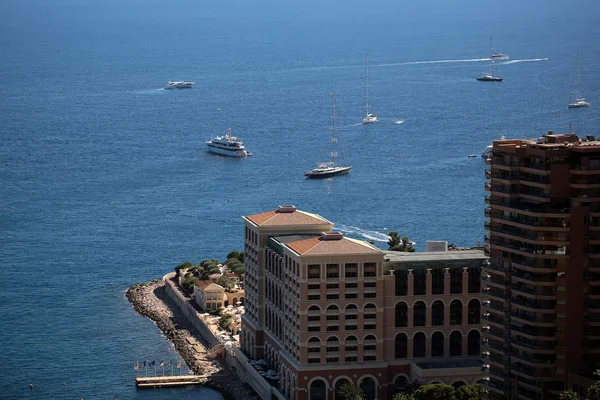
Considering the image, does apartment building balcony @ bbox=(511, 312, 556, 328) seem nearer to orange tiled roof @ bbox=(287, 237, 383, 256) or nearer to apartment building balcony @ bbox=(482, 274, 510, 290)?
apartment building balcony @ bbox=(482, 274, 510, 290)

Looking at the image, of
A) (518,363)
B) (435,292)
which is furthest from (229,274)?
(518,363)

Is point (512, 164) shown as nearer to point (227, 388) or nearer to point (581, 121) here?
point (227, 388)

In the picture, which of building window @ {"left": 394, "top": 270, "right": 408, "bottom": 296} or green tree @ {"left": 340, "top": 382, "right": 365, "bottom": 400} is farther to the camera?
building window @ {"left": 394, "top": 270, "right": 408, "bottom": 296}

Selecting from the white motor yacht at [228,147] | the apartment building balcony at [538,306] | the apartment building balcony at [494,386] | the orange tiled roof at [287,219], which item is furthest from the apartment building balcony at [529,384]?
the white motor yacht at [228,147]

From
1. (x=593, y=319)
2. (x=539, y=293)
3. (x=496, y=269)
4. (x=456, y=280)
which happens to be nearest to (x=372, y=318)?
(x=456, y=280)

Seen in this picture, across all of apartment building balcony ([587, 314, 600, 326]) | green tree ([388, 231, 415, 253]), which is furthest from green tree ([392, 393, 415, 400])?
green tree ([388, 231, 415, 253])

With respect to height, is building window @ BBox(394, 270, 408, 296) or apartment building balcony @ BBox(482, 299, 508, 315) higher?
apartment building balcony @ BBox(482, 299, 508, 315)
